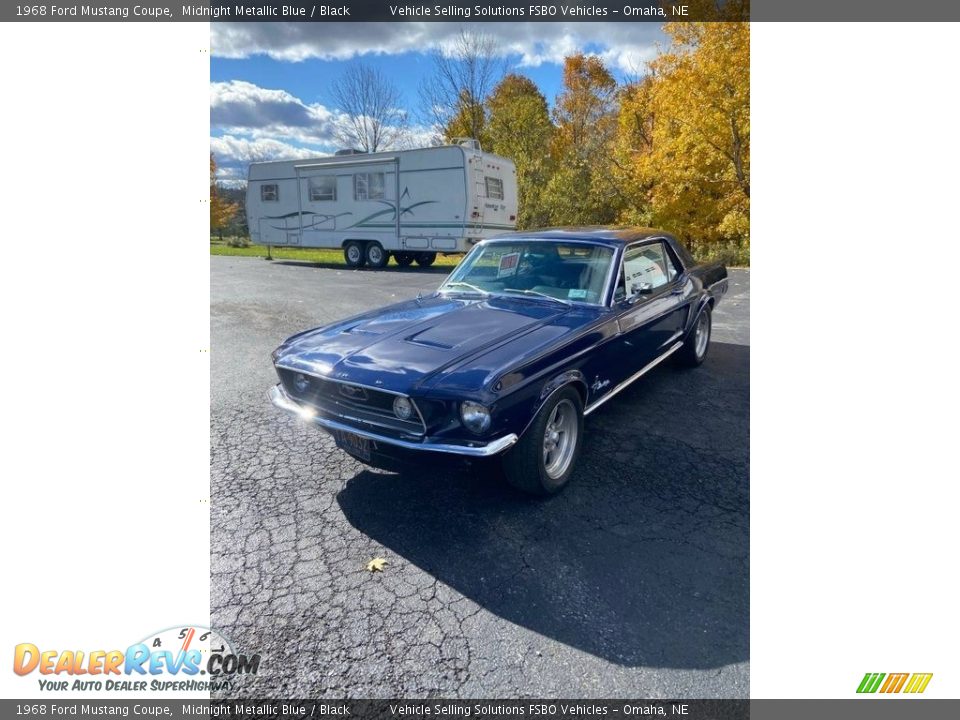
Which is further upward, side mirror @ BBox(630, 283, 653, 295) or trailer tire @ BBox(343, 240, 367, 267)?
trailer tire @ BBox(343, 240, 367, 267)

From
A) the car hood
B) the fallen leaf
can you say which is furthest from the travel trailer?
the fallen leaf

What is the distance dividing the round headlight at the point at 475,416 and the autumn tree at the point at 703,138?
47.7 ft

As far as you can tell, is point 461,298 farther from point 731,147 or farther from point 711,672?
point 731,147

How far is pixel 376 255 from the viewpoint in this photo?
16453 mm

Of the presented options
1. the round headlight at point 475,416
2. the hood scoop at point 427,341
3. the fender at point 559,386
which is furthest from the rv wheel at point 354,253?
the round headlight at point 475,416

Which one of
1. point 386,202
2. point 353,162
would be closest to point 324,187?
point 353,162

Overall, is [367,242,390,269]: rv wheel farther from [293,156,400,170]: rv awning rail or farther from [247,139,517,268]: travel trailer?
[293,156,400,170]: rv awning rail

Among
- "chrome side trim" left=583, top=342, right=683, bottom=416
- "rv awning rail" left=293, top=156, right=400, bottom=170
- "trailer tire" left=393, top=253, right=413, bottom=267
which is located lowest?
"chrome side trim" left=583, top=342, right=683, bottom=416

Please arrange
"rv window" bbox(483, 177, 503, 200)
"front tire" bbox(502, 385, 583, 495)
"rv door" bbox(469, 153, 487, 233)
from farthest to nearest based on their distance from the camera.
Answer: "rv window" bbox(483, 177, 503, 200) → "rv door" bbox(469, 153, 487, 233) → "front tire" bbox(502, 385, 583, 495)

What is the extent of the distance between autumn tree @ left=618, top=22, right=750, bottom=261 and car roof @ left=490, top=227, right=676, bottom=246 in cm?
1171

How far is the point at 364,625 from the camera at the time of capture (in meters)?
2.21

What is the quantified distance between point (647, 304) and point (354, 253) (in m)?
13.9

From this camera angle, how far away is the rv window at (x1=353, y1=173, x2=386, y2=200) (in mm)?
15656

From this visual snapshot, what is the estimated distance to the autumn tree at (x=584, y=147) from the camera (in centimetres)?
2378
